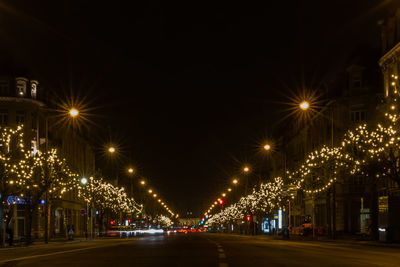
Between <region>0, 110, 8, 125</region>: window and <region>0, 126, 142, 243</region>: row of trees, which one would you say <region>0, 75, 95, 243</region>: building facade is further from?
<region>0, 126, 142, 243</region>: row of trees

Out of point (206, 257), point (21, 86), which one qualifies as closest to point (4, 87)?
point (21, 86)

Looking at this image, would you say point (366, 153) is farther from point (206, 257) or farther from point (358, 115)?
point (358, 115)

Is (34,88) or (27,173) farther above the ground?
(34,88)

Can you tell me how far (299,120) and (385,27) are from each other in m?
36.5

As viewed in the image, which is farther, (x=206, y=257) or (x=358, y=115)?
(x=358, y=115)

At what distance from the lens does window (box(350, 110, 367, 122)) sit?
69.1 metres

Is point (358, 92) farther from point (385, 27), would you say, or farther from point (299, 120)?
point (299, 120)

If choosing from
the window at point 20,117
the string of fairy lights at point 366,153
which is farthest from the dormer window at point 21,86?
the string of fairy lights at point 366,153

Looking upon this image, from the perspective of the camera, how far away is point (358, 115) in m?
69.8

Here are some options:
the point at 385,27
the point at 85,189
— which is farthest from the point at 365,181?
the point at 85,189

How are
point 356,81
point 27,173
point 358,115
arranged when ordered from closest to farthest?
1. point 27,173
2. point 358,115
3. point 356,81

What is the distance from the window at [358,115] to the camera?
69.1m

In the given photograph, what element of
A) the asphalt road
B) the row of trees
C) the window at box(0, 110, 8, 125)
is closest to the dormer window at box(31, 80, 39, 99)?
the window at box(0, 110, 8, 125)

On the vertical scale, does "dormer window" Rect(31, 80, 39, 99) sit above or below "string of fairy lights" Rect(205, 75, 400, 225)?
above
